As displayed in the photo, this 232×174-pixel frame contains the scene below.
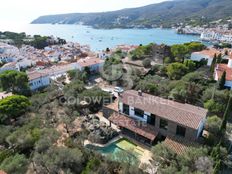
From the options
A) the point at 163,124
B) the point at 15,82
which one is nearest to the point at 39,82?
the point at 15,82

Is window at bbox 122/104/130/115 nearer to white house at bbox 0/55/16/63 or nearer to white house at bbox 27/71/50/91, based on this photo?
white house at bbox 27/71/50/91

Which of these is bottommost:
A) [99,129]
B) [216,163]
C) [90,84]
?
[90,84]

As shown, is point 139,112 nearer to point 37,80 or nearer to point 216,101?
point 216,101

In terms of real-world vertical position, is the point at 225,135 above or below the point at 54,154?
below

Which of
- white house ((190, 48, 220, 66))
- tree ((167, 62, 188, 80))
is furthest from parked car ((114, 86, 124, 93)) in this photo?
white house ((190, 48, 220, 66))

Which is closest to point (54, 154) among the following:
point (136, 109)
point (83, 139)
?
point (83, 139)

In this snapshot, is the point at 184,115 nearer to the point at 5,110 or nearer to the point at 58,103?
the point at 58,103
